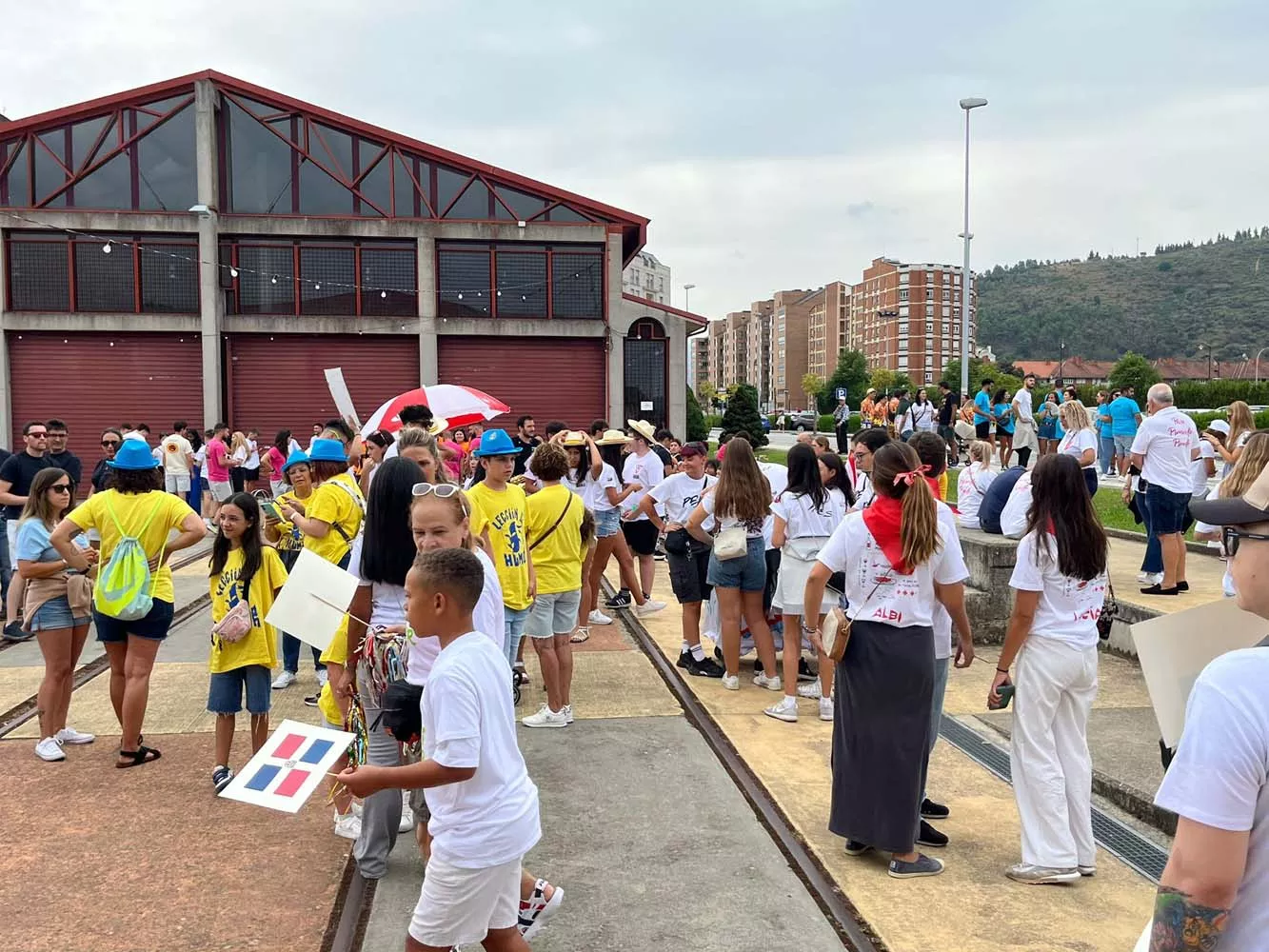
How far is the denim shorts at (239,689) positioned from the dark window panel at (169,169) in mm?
20233

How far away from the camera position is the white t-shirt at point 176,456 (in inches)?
653

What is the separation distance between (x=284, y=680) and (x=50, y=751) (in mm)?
1844

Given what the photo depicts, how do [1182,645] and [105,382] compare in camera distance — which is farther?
[105,382]

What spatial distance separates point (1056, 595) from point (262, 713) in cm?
415

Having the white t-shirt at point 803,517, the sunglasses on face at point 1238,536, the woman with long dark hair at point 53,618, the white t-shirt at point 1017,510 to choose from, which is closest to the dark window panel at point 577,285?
the white t-shirt at point 1017,510

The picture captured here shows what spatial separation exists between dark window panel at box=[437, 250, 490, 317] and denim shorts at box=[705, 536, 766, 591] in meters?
17.8

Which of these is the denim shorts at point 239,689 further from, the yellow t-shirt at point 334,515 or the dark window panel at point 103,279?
the dark window panel at point 103,279

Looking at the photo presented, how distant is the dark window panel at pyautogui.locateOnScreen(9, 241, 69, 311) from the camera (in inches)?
862

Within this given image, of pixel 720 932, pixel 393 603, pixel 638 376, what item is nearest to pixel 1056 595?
pixel 720 932

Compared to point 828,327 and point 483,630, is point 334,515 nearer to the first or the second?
point 483,630

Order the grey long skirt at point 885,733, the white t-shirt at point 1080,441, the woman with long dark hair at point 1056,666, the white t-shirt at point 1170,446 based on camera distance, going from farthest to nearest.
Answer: the white t-shirt at point 1080,441
the white t-shirt at point 1170,446
the grey long skirt at point 885,733
the woman with long dark hair at point 1056,666

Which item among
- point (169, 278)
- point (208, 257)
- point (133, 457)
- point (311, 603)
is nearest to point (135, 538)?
point (133, 457)

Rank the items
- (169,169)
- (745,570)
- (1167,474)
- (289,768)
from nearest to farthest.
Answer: (289,768) → (745,570) → (1167,474) → (169,169)

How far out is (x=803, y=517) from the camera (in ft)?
21.8
